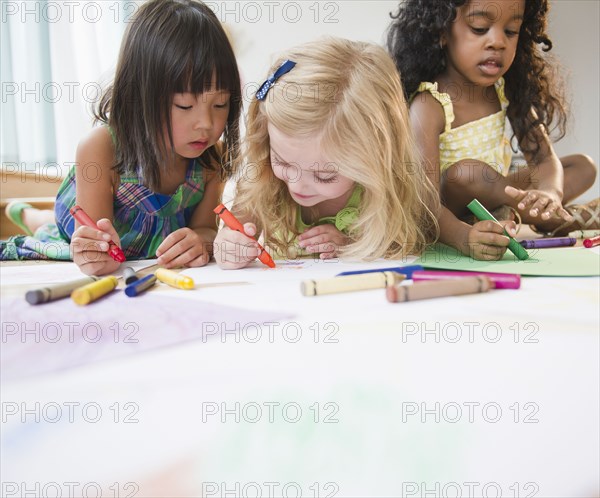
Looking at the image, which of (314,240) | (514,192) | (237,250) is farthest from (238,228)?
(514,192)

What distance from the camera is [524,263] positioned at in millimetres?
751

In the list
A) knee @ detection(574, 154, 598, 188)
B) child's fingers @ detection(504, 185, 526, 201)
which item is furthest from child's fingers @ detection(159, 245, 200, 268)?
knee @ detection(574, 154, 598, 188)

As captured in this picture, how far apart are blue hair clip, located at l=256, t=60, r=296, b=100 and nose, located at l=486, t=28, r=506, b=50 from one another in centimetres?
40

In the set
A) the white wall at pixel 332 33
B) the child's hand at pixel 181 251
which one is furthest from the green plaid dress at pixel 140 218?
the white wall at pixel 332 33

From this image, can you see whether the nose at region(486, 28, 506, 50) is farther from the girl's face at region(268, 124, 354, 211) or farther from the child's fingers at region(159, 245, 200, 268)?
the child's fingers at region(159, 245, 200, 268)

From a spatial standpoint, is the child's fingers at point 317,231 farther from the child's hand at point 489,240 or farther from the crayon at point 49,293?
the crayon at point 49,293

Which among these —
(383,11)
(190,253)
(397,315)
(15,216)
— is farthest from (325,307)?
(383,11)

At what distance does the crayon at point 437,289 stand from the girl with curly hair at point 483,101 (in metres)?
0.35

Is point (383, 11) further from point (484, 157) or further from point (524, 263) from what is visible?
point (524, 263)

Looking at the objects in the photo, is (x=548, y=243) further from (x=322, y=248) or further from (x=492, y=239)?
(x=322, y=248)

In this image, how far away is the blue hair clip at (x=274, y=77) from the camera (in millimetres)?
843

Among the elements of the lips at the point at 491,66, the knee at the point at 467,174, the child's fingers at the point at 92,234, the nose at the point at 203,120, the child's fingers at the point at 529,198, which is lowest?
the child's fingers at the point at 92,234

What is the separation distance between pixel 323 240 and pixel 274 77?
0.24 meters

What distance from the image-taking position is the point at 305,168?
0.82 meters
